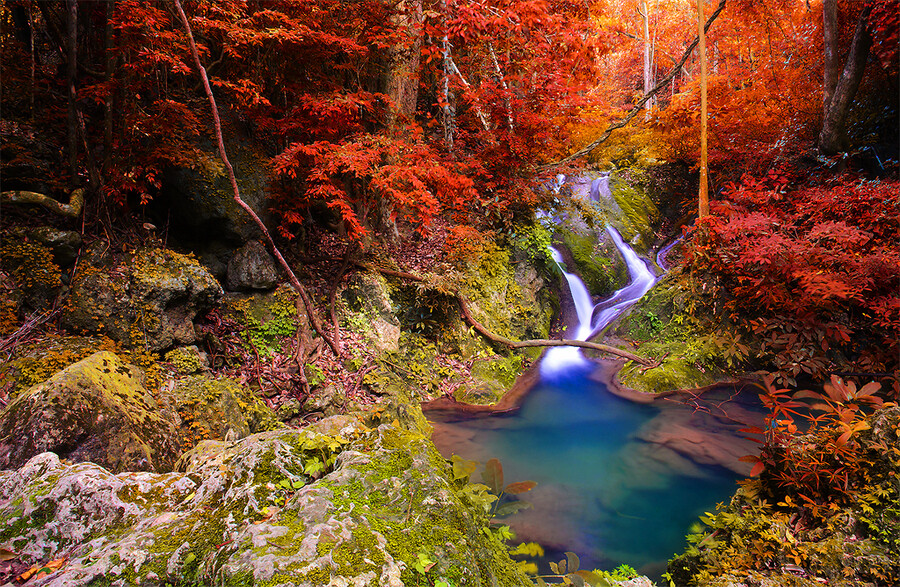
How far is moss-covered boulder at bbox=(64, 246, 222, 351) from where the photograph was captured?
3764 mm

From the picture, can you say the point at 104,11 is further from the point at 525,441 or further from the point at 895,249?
the point at 895,249

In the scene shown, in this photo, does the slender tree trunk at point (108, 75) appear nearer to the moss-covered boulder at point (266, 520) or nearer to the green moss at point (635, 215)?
the moss-covered boulder at point (266, 520)

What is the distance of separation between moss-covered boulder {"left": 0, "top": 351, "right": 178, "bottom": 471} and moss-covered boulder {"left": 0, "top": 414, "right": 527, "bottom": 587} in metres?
0.40

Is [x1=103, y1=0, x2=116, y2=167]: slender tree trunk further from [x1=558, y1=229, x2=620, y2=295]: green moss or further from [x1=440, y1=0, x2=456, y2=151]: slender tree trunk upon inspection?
[x1=558, y1=229, x2=620, y2=295]: green moss

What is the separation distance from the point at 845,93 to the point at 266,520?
35.6 ft

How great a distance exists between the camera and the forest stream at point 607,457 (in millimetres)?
3539

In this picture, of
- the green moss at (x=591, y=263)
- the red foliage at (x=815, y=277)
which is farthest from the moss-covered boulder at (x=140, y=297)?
the red foliage at (x=815, y=277)

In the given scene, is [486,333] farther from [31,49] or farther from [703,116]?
[31,49]

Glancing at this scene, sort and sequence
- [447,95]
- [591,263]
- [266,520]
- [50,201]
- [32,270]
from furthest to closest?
[591,263] < [447,95] < [50,201] < [32,270] < [266,520]

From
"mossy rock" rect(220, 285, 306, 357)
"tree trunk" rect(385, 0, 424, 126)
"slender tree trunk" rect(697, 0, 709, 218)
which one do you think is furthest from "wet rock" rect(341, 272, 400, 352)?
"slender tree trunk" rect(697, 0, 709, 218)

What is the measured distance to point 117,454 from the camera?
7.43ft

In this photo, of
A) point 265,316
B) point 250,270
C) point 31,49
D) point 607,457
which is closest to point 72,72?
point 31,49

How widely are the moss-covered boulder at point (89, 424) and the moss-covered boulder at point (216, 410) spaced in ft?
1.91

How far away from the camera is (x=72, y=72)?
3848 millimetres
